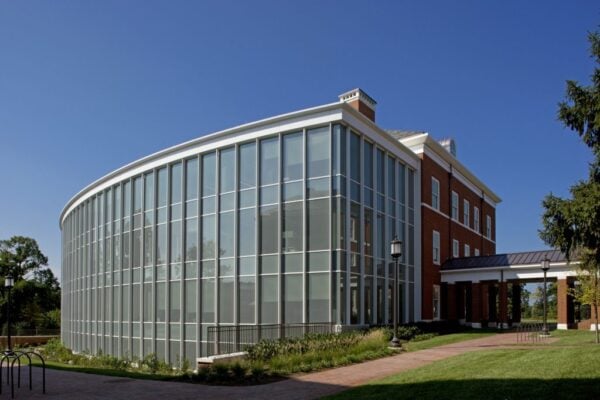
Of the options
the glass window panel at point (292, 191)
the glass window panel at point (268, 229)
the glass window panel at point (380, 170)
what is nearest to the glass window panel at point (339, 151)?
the glass window panel at point (292, 191)

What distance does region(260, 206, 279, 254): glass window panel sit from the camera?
83.7 feet

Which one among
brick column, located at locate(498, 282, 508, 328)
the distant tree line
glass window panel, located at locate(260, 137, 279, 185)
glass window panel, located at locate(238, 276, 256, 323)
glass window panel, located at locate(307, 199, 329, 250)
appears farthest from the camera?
the distant tree line

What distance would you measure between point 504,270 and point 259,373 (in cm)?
2231

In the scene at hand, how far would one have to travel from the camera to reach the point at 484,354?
16.7 meters

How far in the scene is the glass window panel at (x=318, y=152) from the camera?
24.7m

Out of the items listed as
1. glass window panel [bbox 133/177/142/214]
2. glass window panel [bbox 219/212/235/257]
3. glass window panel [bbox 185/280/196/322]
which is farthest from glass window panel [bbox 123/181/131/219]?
glass window panel [bbox 219/212/235/257]

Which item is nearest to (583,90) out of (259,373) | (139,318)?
(259,373)

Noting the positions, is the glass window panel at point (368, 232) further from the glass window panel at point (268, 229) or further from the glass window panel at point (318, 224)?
the glass window panel at point (268, 229)

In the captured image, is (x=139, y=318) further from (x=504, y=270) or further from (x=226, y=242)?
(x=504, y=270)

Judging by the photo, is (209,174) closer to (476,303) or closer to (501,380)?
(476,303)

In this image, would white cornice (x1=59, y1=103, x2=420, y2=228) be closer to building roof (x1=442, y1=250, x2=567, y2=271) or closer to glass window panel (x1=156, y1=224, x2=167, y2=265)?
glass window panel (x1=156, y1=224, x2=167, y2=265)

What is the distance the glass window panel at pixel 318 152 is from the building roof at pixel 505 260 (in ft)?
47.6

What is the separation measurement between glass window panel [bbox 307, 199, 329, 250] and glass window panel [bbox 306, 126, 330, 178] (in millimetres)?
1306

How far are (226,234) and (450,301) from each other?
16.1 metres
